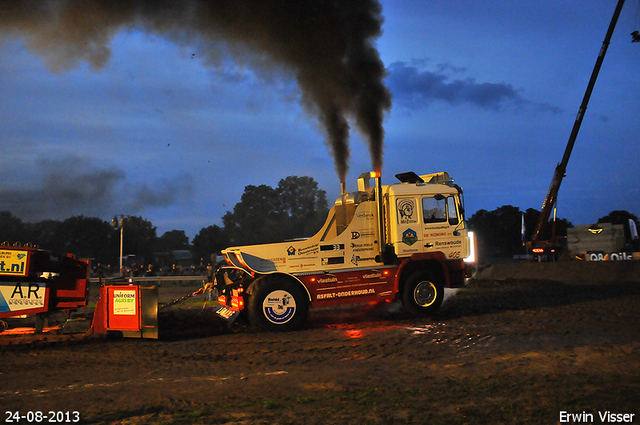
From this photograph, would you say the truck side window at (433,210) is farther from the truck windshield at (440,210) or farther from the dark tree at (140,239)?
the dark tree at (140,239)

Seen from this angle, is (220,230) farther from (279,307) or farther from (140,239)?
(279,307)

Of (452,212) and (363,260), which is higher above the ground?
(452,212)

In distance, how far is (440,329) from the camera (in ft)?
29.8

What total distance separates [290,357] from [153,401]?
8.36 feet

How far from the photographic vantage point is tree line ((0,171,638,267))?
44812 millimetres

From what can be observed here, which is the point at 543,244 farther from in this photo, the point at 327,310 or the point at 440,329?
the point at 440,329

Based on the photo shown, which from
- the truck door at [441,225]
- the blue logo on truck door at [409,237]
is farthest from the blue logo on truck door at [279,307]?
the truck door at [441,225]

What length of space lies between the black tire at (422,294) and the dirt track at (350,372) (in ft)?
1.01

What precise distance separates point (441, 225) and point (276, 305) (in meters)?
4.20

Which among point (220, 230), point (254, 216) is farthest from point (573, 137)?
point (220, 230)

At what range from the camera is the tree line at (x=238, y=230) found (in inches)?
1764

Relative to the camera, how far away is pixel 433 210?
1079cm

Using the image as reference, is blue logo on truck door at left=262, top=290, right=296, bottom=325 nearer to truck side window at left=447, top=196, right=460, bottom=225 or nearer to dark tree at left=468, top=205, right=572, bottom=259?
truck side window at left=447, top=196, right=460, bottom=225

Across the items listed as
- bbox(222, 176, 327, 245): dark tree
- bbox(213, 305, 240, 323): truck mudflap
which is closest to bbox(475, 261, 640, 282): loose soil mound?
bbox(213, 305, 240, 323): truck mudflap
